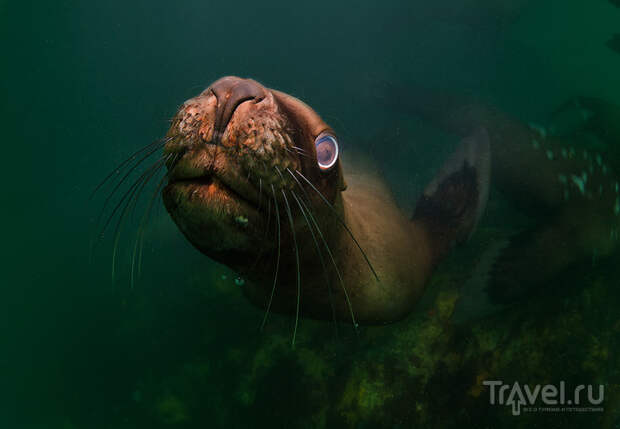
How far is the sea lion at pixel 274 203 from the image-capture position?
3.11 feet

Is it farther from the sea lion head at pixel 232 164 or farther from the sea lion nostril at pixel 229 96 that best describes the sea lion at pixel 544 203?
the sea lion nostril at pixel 229 96

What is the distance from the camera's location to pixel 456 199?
8.89 ft

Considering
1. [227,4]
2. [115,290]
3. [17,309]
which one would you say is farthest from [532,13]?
[17,309]

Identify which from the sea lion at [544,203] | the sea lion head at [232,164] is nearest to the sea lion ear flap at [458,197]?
the sea lion at [544,203]

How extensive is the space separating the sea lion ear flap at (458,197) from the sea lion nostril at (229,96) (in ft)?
6.45

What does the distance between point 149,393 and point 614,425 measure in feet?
13.6

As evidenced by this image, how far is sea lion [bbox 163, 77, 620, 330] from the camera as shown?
97 cm

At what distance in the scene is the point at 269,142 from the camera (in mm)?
962

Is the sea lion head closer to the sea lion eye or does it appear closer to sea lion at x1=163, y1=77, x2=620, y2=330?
sea lion at x1=163, y1=77, x2=620, y2=330

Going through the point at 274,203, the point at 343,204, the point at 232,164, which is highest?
the point at 232,164

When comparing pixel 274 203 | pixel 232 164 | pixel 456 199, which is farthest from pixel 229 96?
pixel 456 199

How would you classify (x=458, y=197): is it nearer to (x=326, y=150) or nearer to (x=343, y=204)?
(x=343, y=204)

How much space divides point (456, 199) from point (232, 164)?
7.20ft

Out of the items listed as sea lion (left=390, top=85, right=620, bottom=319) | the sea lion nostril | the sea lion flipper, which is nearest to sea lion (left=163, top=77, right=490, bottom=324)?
the sea lion nostril
